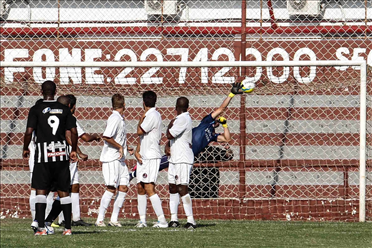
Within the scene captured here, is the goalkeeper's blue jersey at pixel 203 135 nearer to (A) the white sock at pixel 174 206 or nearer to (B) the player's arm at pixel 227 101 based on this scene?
(B) the player's arm at pixel 227 101

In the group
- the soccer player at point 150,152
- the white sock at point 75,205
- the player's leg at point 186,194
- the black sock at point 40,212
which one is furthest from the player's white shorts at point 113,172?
the black sock at point 40,212

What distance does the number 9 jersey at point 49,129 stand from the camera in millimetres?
8258

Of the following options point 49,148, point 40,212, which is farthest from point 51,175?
point 40,212

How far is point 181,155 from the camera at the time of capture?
31.2 ft

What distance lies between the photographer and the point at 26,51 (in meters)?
12.5

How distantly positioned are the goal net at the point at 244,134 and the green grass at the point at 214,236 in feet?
4.28

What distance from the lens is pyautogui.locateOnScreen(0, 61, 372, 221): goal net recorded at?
11398mm

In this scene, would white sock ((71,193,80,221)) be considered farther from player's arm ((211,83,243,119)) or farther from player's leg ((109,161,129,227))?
player's arm ((211,83,243,119))

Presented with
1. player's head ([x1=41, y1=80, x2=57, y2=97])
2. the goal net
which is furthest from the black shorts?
the goal net

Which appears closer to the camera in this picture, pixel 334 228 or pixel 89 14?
pixel 334 228

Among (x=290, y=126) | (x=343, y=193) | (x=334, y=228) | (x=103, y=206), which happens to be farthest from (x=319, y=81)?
(x=103, y=206)

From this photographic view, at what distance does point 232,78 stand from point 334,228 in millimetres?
3269

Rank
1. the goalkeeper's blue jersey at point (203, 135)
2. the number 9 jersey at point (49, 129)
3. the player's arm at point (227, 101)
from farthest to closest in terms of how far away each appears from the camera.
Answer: the goalkeeper's blue jersey at point (203, 135) < the player's arm at point (227, 101) < the number 9 jersey at point (49, 129)

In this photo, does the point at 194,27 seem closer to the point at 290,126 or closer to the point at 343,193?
the point at 290,126
